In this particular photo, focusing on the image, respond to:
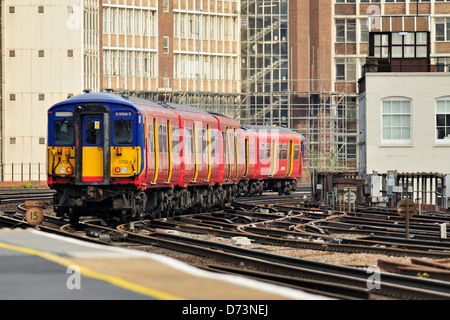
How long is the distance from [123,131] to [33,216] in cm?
327

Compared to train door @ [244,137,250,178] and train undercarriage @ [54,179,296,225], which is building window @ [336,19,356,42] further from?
train undercarriage @ [54,179,296,225]

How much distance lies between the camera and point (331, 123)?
275ft

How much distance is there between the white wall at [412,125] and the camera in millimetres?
39688

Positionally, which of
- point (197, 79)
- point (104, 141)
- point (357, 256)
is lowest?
point (357, 256)

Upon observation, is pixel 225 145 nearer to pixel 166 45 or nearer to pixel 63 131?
pixel 63 131

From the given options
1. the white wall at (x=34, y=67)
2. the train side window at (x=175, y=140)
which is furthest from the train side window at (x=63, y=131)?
the white wall at (x=34, y=67)

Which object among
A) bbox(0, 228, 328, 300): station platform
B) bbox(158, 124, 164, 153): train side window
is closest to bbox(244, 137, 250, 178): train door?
bbox(158, 124, 164, 153): train side window

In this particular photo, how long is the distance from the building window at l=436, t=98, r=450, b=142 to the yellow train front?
17.2 metres

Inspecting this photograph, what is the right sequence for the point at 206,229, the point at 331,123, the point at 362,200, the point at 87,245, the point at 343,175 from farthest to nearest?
the point at 331,123 < the point at 343,175 < the point at 362,200 < the point at 206,229 < the point at 87,245

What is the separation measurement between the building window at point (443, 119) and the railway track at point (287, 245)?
8468 mm

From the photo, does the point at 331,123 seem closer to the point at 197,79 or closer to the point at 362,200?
the point at 197,79

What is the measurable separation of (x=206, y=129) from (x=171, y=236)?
481 inches

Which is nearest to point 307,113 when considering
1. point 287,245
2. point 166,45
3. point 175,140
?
point 166,45
